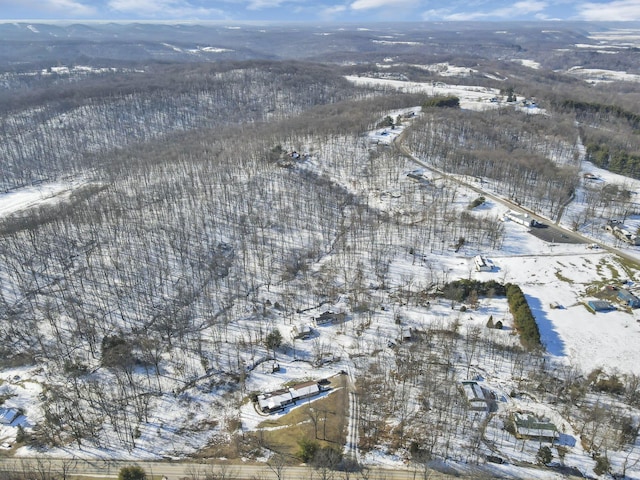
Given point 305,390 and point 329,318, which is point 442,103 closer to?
point 329,318

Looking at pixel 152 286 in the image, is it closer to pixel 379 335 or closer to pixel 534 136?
pixel 379 335

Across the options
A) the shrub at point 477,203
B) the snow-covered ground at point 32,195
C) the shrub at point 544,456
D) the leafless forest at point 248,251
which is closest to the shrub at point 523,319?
the leafless forest at point 248,251

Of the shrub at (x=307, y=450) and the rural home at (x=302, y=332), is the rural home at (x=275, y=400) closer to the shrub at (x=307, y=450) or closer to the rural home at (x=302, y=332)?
the shrub at (x=307, y=450)

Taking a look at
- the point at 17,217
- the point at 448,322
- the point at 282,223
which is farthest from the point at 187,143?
the point at 448,322

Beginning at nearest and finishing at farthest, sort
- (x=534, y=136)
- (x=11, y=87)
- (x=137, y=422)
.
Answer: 1. (x=137, y=422)
2. (x=534, y=136)
3. (x=11, y=87)

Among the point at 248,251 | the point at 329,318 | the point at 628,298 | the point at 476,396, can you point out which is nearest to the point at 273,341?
the point at 329,318

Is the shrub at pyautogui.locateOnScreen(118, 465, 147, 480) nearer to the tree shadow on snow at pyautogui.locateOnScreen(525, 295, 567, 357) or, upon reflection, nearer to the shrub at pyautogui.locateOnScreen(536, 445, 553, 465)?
the shrub at pyautogui.locateOnScreen(536, 445, 553, 465)
